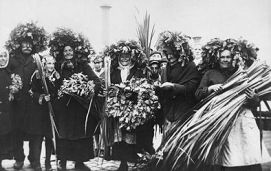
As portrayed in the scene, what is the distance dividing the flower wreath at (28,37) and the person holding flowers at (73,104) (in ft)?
0.71

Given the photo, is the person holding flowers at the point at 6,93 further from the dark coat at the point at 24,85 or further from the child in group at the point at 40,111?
the child in group at the point at 40,111

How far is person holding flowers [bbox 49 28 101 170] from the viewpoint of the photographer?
15.7ft

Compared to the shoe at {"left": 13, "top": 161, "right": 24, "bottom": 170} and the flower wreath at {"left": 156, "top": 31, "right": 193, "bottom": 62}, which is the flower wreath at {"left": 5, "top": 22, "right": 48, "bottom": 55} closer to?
the shoe at {"left": 13, "top": 161, "right": 24, "bottom": 170}

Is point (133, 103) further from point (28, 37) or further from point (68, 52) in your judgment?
point (28, 37)

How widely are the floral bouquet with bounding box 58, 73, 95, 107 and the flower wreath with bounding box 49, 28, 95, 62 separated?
1.17 ft

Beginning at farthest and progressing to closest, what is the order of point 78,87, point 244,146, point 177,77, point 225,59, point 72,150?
point 72,150, point 78,87, point 177,77, point 225,59, point 244,146

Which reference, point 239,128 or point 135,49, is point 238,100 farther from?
point 135,49

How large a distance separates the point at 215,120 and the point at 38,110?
2302mm

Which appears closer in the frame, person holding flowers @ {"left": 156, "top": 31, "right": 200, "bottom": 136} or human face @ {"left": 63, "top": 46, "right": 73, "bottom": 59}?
person holding flowers @ {"left": 156, "top": 31, "right": 200, "bottom": 136}

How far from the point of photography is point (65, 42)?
483 centimetres

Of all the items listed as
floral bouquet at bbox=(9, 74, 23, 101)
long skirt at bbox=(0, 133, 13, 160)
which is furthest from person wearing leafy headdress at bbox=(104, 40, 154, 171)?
long skirt at bbox=(0, 133, 13, 160)

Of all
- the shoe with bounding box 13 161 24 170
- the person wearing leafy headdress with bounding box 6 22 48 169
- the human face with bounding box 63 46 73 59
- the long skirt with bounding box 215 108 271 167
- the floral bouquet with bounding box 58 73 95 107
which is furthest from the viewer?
the shoe with bounding box 13 161 24 170

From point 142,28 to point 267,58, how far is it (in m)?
1.77

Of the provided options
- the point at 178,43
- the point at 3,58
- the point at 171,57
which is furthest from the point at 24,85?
the point at 178,43
